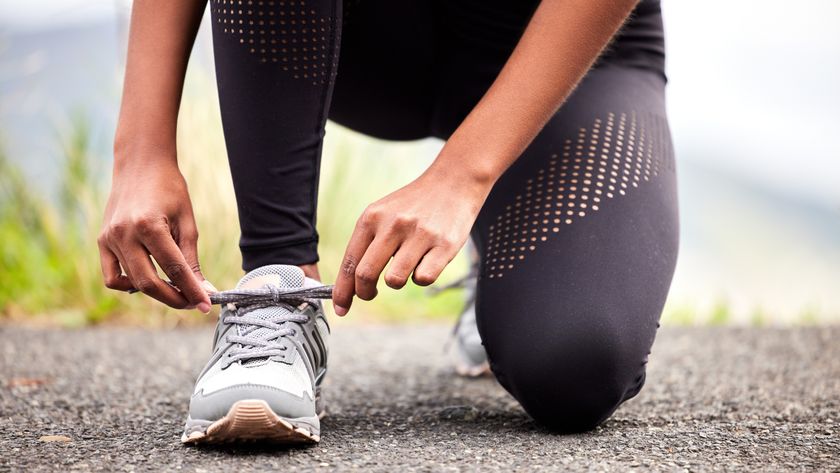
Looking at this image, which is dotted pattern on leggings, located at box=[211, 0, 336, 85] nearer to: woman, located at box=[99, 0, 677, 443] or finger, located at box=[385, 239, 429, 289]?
woman, located at box=[99, 0, 677, 443]

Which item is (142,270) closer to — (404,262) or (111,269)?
(111,269)

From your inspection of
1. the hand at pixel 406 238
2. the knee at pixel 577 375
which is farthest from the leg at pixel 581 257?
the hand at pixel 406 238

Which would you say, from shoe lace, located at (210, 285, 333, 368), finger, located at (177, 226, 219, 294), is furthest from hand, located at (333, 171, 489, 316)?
finger, located at (177, 226, 219, 294)

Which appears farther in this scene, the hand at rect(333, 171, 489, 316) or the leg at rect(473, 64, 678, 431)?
the leg at rect(473, 64, 678, 431)

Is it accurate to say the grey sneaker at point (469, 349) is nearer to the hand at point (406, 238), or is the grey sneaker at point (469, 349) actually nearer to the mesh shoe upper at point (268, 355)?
the mesh shoe upper at point (268, 355)

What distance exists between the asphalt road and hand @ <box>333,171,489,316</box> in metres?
0.23

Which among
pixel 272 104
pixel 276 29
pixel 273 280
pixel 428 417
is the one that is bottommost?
pixel 428 417

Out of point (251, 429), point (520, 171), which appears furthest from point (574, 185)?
point (251, 429)

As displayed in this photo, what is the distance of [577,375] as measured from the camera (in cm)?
109

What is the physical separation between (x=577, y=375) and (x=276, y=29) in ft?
2.16

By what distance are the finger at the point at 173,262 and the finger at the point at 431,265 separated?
29 centimetres

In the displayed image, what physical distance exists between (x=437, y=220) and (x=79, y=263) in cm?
219

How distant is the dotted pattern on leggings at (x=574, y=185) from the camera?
1198 millimetres

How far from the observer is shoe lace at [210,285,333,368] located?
3.35 ft
